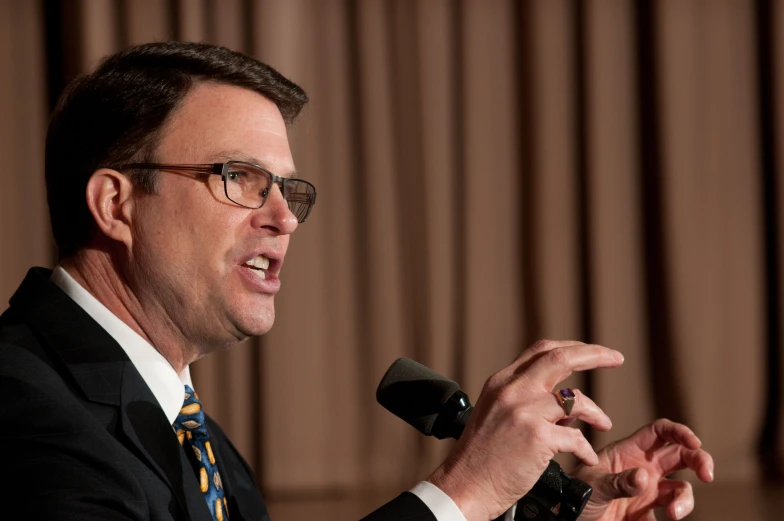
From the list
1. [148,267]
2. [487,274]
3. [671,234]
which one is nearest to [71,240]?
[148,267]

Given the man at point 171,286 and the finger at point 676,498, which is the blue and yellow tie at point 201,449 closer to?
the man at point 171,286

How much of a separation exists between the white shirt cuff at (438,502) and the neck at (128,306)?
487mm

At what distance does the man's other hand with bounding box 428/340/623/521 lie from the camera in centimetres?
101

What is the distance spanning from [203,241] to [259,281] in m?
0.11

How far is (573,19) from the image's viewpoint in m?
2.96

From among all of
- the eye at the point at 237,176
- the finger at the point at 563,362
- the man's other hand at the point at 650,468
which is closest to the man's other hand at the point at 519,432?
the finger at the point at 563,362

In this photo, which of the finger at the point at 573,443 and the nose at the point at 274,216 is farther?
the nose at the point at 274,216

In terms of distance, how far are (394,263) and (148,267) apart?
161cm

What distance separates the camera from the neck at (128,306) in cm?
132

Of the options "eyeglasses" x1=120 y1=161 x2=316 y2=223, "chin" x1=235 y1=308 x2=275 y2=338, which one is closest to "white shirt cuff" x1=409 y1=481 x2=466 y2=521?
"chin" x1=235 y1=308 x2=275 y2=338

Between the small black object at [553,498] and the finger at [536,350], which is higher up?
the finger at [536,350]

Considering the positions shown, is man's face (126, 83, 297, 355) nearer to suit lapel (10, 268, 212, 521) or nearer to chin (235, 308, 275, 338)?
chin (235, 308, 275, 338)

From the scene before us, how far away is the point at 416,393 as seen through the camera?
118 centimetres

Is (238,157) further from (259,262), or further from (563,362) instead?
(563,362)
